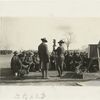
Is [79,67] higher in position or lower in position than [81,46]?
lower

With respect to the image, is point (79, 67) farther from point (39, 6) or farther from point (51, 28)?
point (39, 6)

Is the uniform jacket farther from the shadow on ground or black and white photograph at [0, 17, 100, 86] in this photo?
the shadow on ground

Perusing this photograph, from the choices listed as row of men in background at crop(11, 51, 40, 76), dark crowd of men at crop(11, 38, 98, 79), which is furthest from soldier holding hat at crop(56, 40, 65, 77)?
row of men in background at crop(11, 51, 40, 76)

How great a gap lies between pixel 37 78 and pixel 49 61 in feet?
0.47

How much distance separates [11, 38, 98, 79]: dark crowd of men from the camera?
2059 millimetres

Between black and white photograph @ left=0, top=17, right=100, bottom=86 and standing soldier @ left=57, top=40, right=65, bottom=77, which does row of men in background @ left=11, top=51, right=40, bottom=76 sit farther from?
standing soldier @ left=57, top=40, right=65, bottom=77

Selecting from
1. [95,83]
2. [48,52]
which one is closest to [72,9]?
[48,52]

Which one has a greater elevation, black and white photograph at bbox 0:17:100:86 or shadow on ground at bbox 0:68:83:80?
black and white photograph at bbox 0:17:100:86

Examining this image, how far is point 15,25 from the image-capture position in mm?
2102

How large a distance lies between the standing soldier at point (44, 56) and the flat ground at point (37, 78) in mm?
35

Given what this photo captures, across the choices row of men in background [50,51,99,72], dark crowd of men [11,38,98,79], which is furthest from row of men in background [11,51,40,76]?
row of men in background [50,51,99,72]

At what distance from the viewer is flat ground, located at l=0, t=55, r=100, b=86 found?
2.05 metres

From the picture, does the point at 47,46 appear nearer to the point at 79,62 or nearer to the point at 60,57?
the point at 60,57
